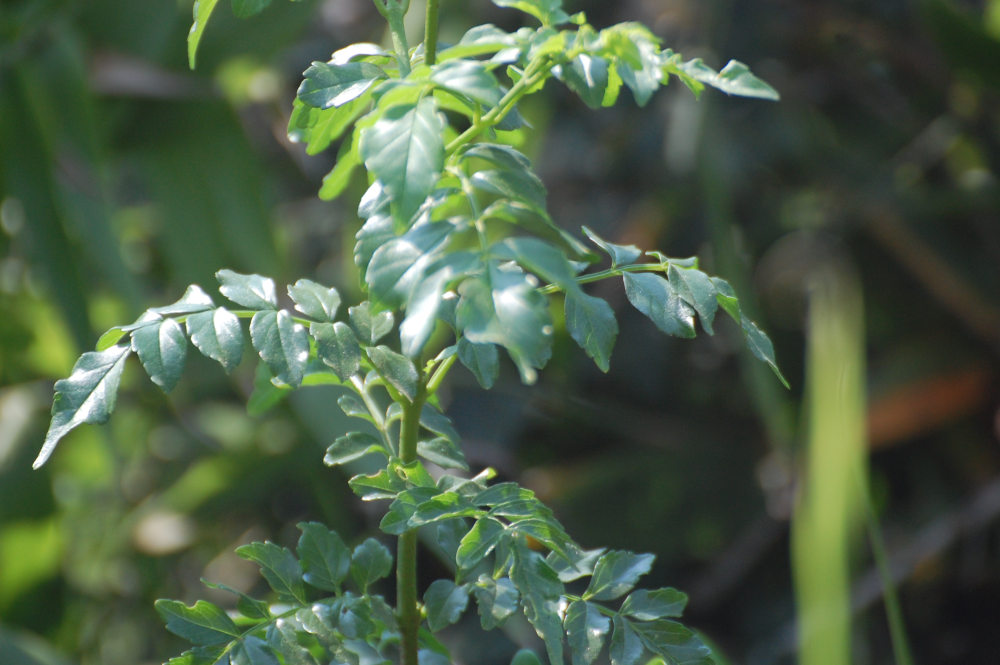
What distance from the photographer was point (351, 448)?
0.22 metres

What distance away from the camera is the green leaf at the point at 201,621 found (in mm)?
207

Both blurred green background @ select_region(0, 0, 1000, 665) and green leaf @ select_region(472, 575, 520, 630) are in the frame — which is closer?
green leaf @ select_region(472, 575, 520, 630)

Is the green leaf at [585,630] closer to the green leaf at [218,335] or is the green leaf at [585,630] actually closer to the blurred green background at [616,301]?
the green leaf at [218,335]

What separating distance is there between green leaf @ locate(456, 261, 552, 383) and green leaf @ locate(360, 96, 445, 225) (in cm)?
2

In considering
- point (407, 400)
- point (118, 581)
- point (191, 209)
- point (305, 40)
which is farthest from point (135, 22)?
point (407, 400)

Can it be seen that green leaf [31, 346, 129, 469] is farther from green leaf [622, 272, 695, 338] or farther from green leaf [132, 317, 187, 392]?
green leaf [622, 272, 695, 338]

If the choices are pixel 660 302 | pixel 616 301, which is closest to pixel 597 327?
pixel 660 302

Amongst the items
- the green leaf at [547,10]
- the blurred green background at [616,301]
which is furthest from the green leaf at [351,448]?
the blurred green background at [616,301]

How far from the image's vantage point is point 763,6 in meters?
1.00

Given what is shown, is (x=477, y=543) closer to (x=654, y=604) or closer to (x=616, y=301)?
(x=654, y=604)

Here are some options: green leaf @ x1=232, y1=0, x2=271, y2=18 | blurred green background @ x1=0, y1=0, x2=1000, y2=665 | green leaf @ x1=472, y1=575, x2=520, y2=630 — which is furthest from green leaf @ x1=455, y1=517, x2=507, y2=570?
blurred green background @ x1=0, y1=0, x2=1000, y2=665

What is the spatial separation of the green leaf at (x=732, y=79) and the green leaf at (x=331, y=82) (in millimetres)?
72

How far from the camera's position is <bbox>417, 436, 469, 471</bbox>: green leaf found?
0.23 metres

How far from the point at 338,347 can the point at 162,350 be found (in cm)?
4
